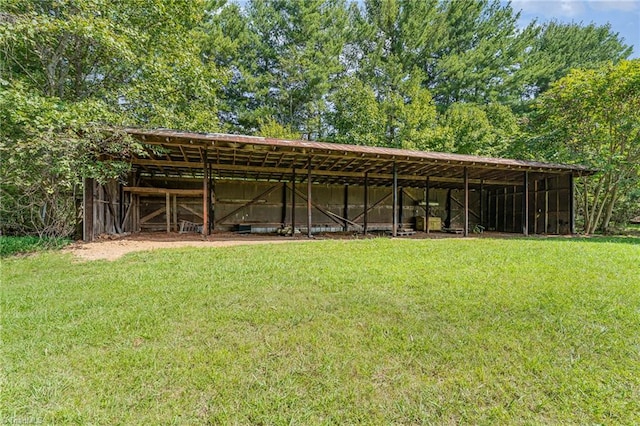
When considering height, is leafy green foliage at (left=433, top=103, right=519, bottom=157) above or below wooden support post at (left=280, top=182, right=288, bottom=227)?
above

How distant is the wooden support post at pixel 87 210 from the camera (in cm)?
698

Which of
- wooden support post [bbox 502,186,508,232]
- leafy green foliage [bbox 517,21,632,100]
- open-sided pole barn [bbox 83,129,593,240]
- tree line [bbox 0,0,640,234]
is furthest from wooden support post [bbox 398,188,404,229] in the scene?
leafy green foliage [bbox 517,21,632,100]

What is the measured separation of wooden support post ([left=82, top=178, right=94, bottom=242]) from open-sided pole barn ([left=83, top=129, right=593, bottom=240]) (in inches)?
0.9

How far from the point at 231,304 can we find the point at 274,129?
12907 millimetres

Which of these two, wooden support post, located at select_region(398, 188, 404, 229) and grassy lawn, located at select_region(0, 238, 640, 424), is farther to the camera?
wooden support post, located at select_region(398, 188, 404, 229)

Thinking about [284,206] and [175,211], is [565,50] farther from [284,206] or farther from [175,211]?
[175,211]

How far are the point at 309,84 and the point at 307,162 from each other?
953cm

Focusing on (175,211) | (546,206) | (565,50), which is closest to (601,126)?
(546,206)

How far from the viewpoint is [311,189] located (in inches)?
491

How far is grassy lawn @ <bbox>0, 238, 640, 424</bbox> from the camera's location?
1.91 m

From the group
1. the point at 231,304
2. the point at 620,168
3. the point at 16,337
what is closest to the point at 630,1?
the point at 620,168

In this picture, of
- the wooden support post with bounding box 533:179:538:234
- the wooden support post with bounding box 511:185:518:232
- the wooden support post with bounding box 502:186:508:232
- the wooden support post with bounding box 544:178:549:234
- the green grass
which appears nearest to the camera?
the green grass

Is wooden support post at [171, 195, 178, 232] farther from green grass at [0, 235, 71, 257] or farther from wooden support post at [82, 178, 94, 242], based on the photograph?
green grass at [0, 235, 71, 257]

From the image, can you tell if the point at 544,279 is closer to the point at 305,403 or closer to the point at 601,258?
the point at 601,258
